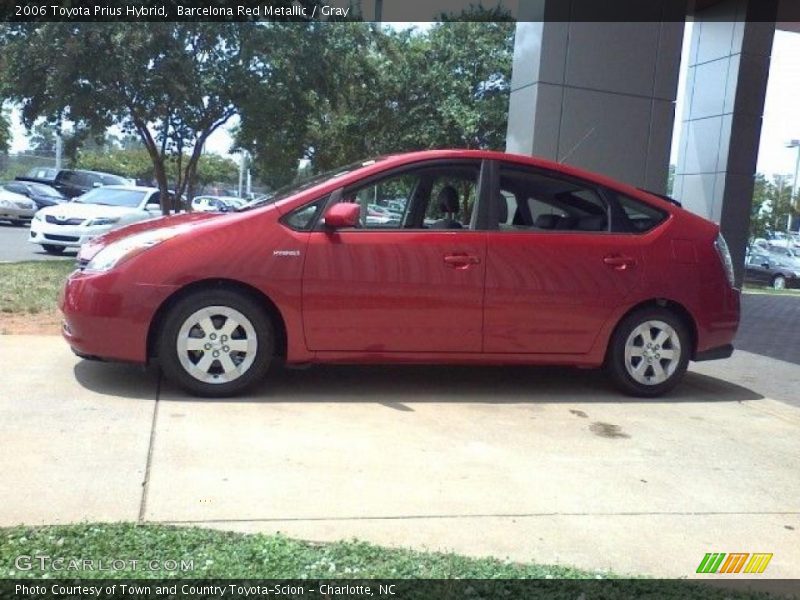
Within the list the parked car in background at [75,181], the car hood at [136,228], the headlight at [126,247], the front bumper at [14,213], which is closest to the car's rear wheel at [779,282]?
the parked car in background at [75,181]

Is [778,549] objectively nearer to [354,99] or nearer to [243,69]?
[243,69]

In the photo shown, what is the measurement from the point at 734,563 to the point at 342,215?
2.99 meters

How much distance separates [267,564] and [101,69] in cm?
1108

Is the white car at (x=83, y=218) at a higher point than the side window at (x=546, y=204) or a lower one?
lower

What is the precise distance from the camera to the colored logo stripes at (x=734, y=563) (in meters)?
3.21

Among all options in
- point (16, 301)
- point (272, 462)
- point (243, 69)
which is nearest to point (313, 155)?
point (243, 69)

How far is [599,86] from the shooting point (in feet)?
34.2

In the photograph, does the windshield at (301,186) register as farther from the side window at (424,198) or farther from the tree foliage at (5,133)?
the tree foliage at (5,133)

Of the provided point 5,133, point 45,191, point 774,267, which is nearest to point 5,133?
point 5,133

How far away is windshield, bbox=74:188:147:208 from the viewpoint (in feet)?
49.8

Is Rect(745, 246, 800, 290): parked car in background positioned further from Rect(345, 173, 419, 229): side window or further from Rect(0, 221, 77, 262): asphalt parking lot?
→ Rect(345, 173, 419, 229): side window

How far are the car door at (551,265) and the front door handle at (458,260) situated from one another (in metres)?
0.14

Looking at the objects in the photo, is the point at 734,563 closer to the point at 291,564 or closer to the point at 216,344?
the point at 291,564

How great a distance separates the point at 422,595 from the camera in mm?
2781
